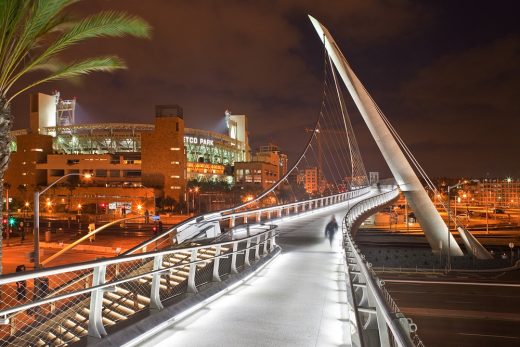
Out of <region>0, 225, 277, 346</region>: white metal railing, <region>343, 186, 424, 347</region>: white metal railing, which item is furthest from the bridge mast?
<region>343, 186, 424, 347</region>: white metal railing

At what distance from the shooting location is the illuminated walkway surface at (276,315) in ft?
16.8

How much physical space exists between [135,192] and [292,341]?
72351 mm

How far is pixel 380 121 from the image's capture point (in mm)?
31047

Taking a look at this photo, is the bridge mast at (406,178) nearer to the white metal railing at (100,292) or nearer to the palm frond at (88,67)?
the white metal railing at (100,292)

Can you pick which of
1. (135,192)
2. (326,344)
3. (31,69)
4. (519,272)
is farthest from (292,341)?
(135,192)

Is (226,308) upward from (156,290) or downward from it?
downward

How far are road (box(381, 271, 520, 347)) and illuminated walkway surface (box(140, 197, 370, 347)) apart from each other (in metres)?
10.9

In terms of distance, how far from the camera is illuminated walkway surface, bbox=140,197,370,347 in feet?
16.8

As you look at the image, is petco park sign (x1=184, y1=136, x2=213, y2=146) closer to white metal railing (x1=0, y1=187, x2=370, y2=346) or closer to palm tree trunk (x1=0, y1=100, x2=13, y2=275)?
white metal railing (x1=0, y1=187, x2=370, y2=346)

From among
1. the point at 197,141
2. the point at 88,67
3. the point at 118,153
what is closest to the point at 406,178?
the point at 88,67

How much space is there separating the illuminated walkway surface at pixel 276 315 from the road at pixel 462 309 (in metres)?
10.9

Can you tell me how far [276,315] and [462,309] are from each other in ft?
63.1

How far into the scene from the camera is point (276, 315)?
6215 millimetres

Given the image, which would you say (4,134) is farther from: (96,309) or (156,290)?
(96,309)
